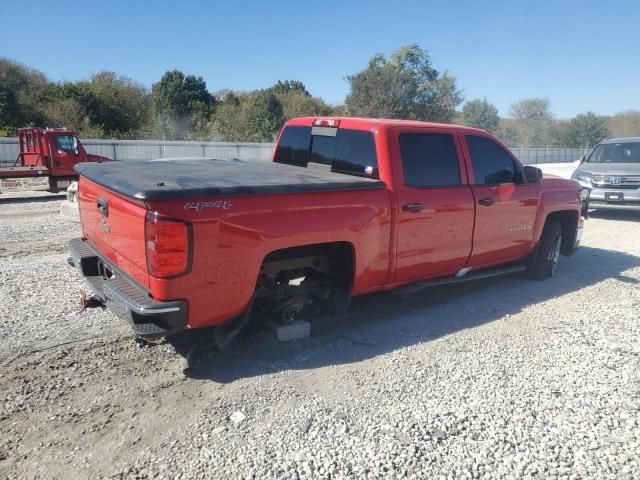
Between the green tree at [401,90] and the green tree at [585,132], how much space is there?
2764cm

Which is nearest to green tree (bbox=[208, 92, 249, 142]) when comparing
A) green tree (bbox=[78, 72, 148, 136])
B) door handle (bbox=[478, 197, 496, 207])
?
green tree (bbox=[78, 72, 148, 136])

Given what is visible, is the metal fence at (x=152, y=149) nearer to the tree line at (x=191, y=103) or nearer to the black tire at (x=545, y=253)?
the tree line at (x=191, y=103)

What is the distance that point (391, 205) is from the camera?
4316 millimetres

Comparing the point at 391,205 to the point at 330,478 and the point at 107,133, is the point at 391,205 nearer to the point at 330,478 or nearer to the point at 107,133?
the point at 330,478

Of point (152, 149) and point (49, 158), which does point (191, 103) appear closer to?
point (152, 149)

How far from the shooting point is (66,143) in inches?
619

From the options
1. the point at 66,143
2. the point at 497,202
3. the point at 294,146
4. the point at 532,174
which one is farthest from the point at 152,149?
the point at 497,202

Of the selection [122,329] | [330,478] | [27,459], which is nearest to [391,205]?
[330,478]

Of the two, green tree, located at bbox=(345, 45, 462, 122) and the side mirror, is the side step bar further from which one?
green tree, located at bbox=(345, 45, 462, 122)

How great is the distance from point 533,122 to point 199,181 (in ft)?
258

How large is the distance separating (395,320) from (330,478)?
7.93 feet

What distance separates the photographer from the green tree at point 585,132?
63594 mm

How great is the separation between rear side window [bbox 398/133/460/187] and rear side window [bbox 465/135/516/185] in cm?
31

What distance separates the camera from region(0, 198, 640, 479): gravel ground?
2.81 metres
